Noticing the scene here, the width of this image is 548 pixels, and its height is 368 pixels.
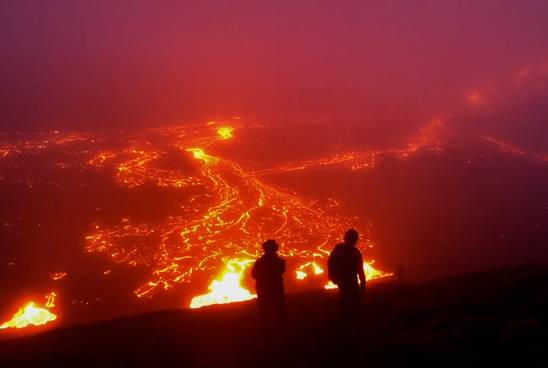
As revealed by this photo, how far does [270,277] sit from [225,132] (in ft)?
377

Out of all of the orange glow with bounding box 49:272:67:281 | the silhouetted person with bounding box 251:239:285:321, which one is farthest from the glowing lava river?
the silhouetted person with bounding box 251:239:285:321

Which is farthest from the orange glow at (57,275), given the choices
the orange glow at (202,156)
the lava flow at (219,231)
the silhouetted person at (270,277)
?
the silhouetted person at (270,277)

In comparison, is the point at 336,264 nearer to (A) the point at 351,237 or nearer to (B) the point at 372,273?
(A) the point at 351,237

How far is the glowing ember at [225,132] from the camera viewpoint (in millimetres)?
118188

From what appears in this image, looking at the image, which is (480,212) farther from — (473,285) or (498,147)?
(473,285)

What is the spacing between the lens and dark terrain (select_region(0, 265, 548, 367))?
7633 millimetres

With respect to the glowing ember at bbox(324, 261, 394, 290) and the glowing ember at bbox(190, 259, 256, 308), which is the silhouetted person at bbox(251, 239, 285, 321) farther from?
the glowing ember at bbox(324, 261, 394, 290)

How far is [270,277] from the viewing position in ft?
31.3

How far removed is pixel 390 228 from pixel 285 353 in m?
61.7

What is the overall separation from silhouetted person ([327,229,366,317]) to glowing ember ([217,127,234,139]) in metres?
109

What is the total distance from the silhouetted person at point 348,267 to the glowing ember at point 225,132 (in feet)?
358

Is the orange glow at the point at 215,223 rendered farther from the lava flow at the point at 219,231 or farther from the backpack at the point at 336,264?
the backpack at the point at 336,264

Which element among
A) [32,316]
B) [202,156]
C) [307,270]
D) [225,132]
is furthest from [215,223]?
[225,132]

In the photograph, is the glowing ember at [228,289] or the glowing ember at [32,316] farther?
the glowing ember at [228,289]
